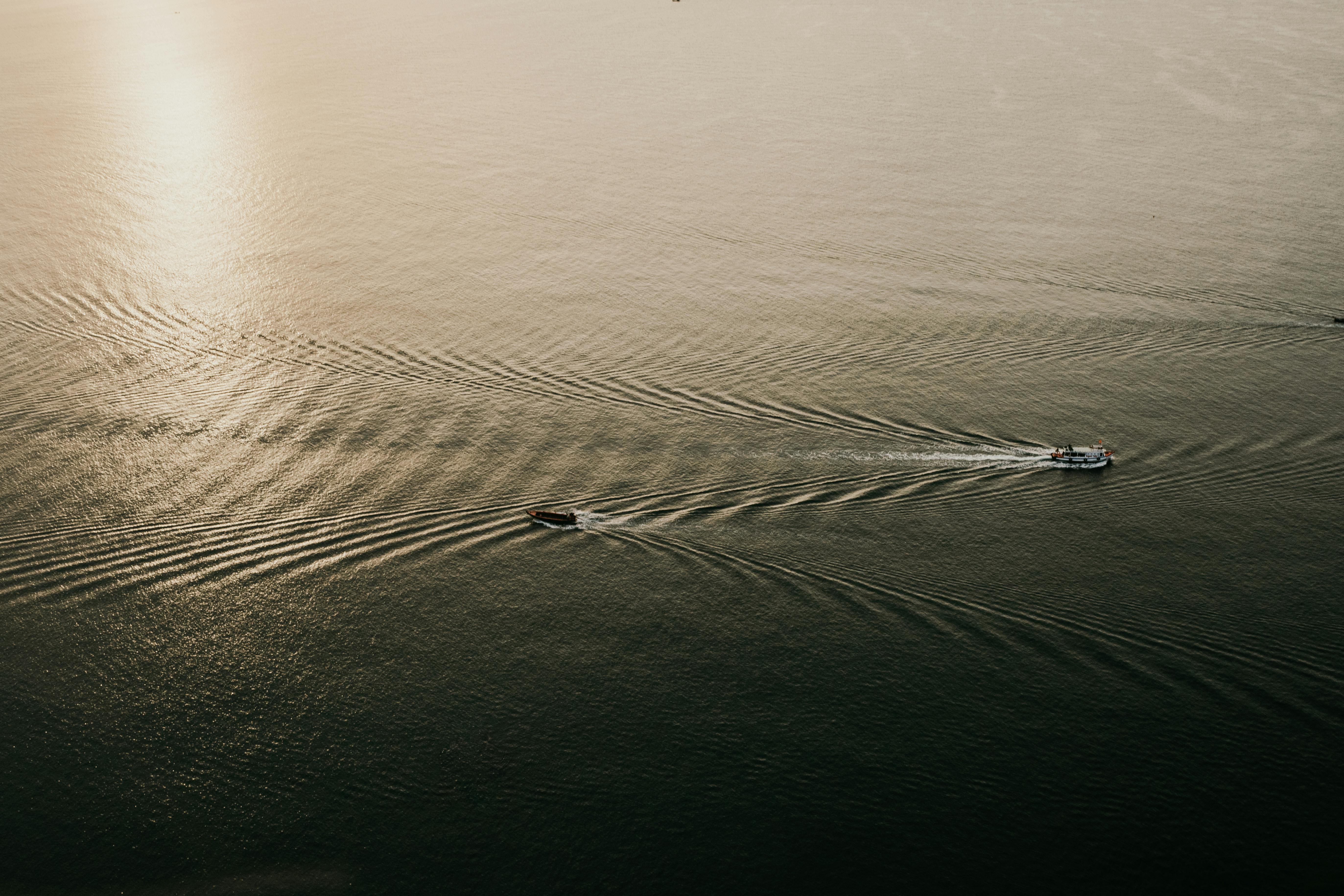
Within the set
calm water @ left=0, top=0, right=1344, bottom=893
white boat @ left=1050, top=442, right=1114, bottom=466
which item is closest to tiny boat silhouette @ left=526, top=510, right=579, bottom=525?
calm water @ left=0, top=0, right=1344, bottom=893

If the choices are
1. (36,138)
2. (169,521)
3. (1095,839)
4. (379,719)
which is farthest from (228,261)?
(1095,839)

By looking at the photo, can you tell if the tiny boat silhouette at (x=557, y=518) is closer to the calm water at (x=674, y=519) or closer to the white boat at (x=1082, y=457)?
the calm water at (x=674, y=519)

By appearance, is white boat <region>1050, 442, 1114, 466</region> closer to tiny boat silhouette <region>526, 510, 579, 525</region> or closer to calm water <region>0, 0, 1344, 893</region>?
calm water <region>0, 0, 1344, 893</region>

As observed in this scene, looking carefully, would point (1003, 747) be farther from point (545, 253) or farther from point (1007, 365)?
point (545, 253)

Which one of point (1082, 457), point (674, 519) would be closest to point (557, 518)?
point (674, 519)

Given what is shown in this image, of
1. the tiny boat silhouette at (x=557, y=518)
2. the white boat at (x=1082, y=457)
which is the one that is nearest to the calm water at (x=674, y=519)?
the white boat at (x=1082, y=457)
